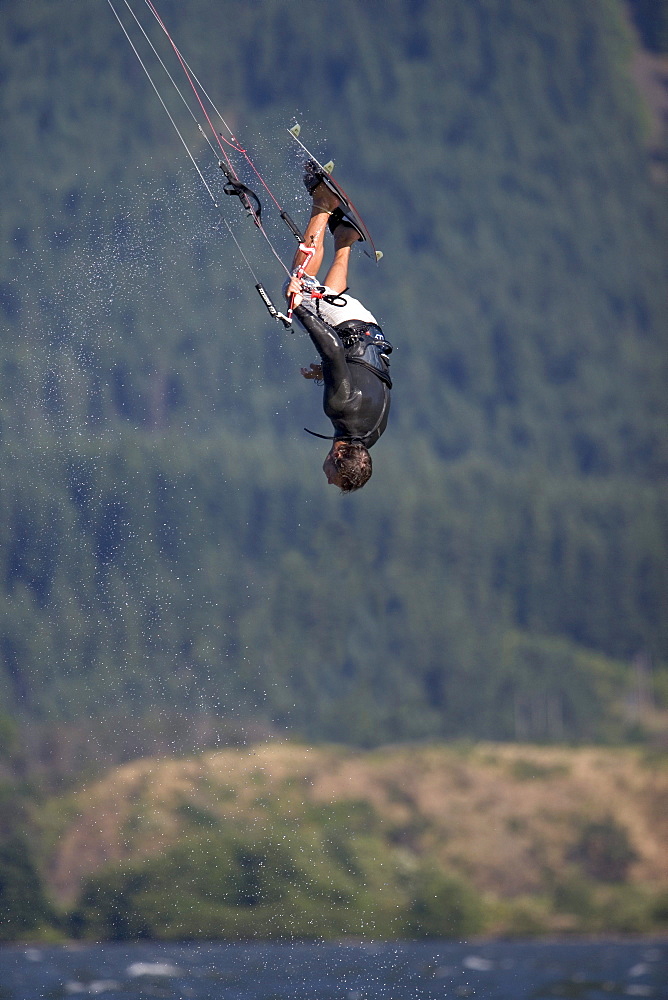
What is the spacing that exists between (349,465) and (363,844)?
170 ft

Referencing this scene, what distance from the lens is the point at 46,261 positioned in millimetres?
80688

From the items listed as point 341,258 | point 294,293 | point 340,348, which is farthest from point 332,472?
point 341,258

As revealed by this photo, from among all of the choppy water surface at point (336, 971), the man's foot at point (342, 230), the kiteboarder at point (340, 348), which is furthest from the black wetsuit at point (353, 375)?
the choppy water surface at point (336, 971)

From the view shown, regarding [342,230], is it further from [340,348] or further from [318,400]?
[318,400]

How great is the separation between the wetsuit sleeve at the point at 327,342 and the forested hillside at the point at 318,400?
41.8 meters

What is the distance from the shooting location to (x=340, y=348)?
1195cm

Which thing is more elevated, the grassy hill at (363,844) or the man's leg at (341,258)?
the grassy hill at (363,844)

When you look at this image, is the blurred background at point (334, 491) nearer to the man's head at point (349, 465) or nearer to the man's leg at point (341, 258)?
the man's leg at point (341, 258)

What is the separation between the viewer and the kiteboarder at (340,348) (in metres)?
11.9

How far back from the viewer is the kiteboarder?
11.9 m

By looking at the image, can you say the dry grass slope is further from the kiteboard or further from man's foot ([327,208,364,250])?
the kiteboard

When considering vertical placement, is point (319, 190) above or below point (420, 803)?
below

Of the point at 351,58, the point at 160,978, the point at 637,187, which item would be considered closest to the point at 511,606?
the point at 637,187

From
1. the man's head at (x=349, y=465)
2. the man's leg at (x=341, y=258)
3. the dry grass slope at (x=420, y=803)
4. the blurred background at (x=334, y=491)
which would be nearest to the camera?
the man's head at (x=349, y=465)
